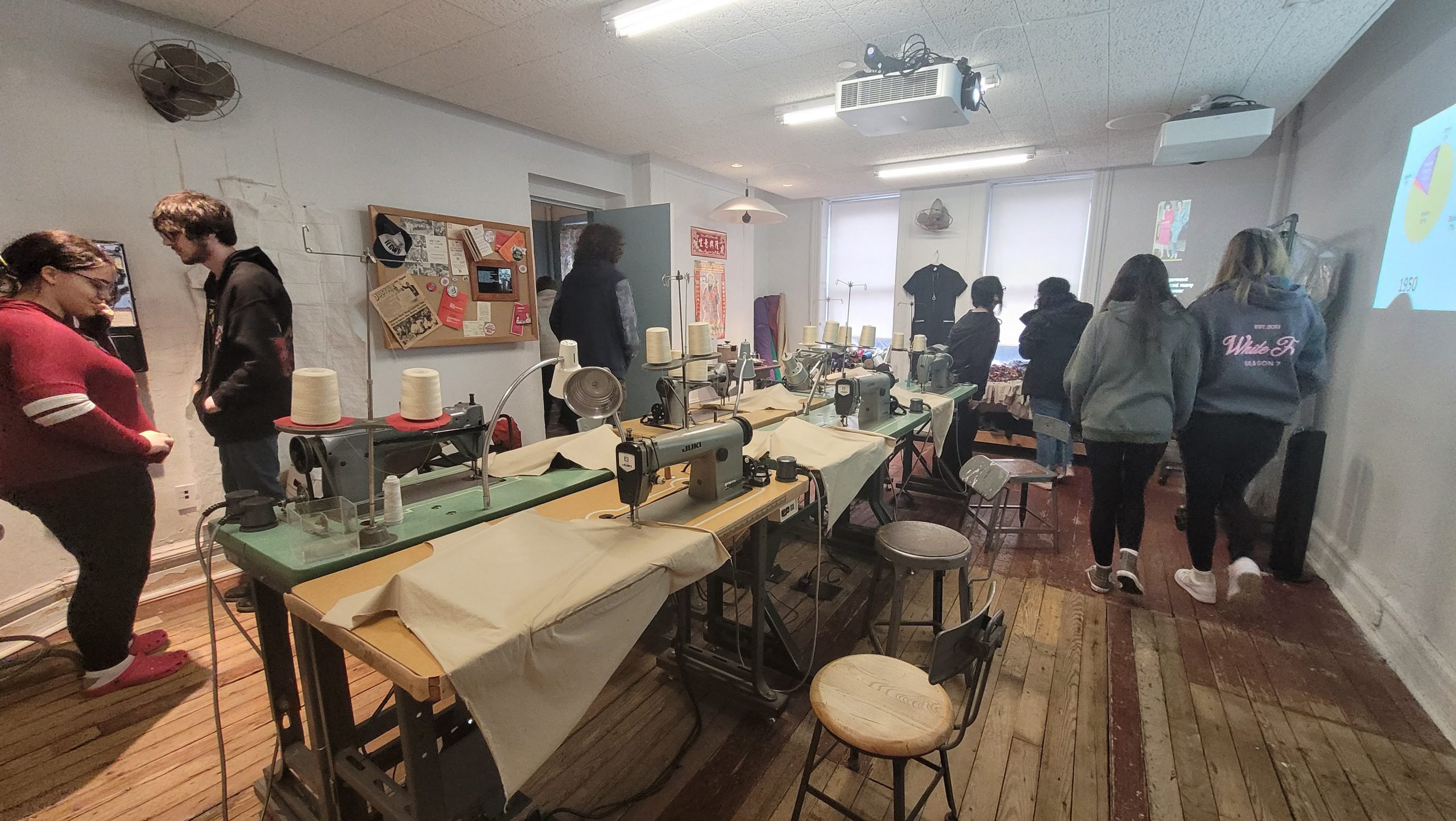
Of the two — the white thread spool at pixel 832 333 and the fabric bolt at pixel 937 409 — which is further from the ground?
the white thread spool at pixel 832 333

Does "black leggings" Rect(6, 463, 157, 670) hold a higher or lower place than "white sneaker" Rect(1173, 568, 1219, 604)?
higher

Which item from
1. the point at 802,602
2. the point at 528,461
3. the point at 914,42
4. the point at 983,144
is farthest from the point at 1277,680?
the point at 983,144

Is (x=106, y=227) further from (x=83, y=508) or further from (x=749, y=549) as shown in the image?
(x=749, y=549)

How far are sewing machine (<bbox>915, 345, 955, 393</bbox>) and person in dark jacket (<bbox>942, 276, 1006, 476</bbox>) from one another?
1.22 ft

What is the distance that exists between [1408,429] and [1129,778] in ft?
6.48

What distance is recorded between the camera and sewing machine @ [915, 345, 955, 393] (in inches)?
143

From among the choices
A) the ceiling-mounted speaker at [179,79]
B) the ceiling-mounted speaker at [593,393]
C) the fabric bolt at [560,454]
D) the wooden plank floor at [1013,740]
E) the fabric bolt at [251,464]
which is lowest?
the wooden plank floor at [1013,740]

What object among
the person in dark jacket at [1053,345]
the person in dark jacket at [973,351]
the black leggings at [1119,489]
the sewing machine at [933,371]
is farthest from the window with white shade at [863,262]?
the black leggings at [1119,489]

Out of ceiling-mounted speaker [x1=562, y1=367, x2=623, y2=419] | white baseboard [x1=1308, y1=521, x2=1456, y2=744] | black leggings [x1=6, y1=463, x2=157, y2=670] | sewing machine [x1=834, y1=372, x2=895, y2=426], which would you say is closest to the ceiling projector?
white baseboard [x1=1308, y1=521, x2=1456, y2=744]

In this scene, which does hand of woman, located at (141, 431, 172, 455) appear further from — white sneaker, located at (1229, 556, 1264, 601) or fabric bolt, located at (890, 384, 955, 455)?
white sneaker, located at (1229, 556, 1264, 601)

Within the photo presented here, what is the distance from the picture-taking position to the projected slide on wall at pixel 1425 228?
2096 mm

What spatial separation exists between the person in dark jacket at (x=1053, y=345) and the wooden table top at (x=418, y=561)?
2836 mm

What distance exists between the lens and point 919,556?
2.01 m

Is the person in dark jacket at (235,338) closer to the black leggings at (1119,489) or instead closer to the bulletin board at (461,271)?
the bulletin board at (461,271)
